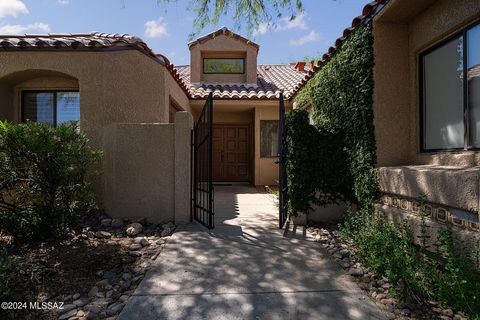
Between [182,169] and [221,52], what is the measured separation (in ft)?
27.6

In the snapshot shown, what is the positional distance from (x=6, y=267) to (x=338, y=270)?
3356 mm

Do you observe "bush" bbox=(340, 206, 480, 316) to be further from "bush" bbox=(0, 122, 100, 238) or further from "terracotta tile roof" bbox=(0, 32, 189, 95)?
"terracotta tile roof" bbox=(0, 32, 189, 95)

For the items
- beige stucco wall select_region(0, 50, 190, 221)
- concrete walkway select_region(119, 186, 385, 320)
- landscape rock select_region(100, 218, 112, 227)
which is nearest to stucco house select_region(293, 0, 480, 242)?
concrete walkway select_region(119, 186, 385, 320)

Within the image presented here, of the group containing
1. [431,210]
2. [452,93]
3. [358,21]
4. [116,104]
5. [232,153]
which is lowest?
[431,210]

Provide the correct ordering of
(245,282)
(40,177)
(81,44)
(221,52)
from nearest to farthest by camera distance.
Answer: (245,282)
(40,177)
(81,44)
(221,52)

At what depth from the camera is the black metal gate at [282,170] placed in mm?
4883

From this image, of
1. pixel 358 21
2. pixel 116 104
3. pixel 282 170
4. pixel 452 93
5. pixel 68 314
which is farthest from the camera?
pixel 116 104

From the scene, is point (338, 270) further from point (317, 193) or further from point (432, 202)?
point (317, 193)

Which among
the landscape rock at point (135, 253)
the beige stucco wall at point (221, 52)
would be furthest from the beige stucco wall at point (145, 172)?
the beige stucco wall at point (221, 52)

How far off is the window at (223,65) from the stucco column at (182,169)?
7604 millimetres

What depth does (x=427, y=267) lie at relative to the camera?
281 centimetres

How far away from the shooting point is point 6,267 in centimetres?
258

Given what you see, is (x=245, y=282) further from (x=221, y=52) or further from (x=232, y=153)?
(x=221, y=52)

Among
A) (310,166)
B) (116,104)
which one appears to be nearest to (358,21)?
(310,166)
